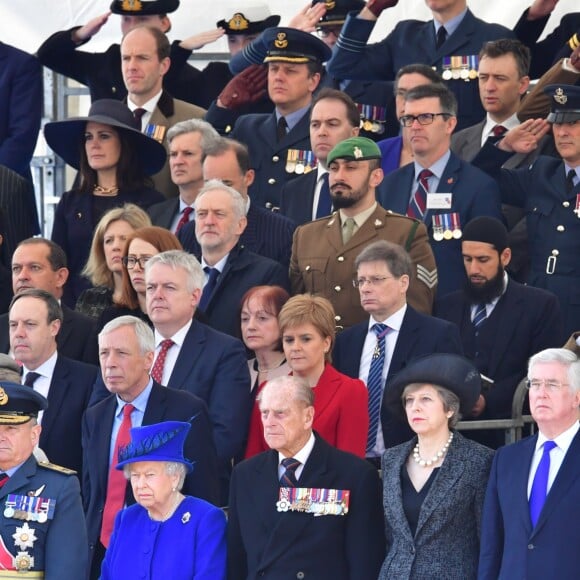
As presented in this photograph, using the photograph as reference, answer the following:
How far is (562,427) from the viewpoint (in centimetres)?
800

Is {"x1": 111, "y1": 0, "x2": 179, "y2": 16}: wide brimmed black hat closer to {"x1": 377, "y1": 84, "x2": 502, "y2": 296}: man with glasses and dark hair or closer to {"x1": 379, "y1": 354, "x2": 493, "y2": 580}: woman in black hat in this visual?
{"x1": 377, "y1": 84, "x2": 502, "y2": 296}: man with glasses and dark hair

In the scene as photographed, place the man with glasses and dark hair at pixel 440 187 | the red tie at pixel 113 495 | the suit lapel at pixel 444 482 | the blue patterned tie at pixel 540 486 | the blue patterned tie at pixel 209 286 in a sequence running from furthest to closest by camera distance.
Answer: the man with glasses and dark hair at pixel 440 187 < the blue patterned tie at pixel 209 286 < the red tie at pixel 113 495 < the suit lapel at pixel 444 482 < the blue patterned tie at pixel 540 486

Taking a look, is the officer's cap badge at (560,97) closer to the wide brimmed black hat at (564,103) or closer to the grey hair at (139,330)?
the wide brimmed black hat at (564,103)

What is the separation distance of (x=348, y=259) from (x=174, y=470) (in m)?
2.25

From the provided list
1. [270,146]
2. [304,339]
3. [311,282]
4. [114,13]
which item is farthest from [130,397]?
[114,13]

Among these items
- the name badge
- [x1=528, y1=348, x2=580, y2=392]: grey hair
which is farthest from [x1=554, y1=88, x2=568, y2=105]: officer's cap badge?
[x1=528, y1=348, x2=580, y2=392]: grey hair

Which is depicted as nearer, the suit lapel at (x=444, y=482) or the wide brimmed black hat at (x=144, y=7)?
the suit lapel at (x=444, y=482)

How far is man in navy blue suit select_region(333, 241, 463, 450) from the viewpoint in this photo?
9094 mm

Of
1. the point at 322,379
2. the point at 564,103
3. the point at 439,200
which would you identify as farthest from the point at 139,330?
the point at 564,103

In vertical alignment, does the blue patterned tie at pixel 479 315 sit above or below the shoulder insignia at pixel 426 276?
below

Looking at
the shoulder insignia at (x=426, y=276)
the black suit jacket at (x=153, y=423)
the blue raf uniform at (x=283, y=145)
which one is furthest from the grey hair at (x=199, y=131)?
the black suit jacket at (x=153, y=423)

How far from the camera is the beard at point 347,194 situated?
10.0 m

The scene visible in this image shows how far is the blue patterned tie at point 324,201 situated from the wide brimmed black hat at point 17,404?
9.96 feet

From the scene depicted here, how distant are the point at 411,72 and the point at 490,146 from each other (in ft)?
2.18
